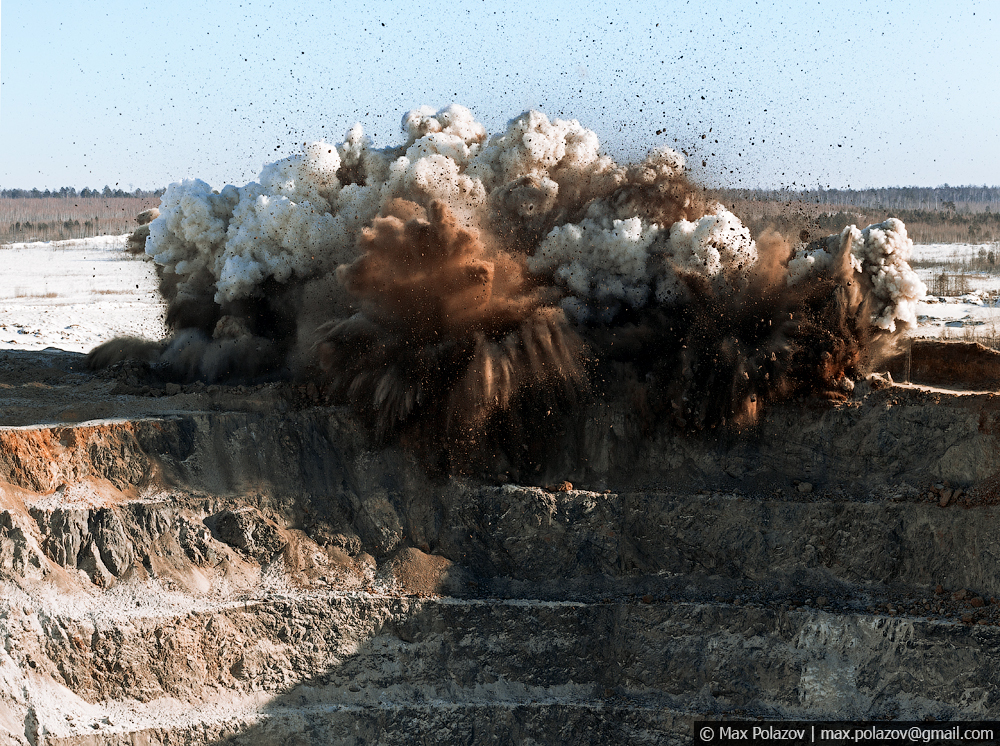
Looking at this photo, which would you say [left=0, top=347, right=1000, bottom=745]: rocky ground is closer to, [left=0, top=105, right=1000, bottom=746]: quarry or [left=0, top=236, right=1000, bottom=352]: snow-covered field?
[left=0, top=105, right=1000, bottom=746]: quarry

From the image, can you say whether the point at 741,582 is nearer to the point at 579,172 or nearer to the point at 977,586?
the point at 977,586

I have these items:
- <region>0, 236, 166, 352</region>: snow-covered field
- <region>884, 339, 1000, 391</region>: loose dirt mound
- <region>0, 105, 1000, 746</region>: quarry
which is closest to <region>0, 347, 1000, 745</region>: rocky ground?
<region>0, 105, 1000, 746</region>: quarry

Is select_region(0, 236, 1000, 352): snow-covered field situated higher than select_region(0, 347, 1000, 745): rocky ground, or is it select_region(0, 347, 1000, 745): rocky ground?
select_region(0, 236, 1000, 352): snow-covered field

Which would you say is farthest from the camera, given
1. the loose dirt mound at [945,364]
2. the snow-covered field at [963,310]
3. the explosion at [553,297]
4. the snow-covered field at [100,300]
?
the snow-covered field at [963,310]

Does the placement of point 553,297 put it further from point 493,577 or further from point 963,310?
point 963,310

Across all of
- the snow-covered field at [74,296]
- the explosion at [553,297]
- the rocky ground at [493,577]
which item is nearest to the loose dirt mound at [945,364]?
the explosion at [553,297]

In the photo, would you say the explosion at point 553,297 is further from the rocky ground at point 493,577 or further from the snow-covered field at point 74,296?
the snow-covered field at point 74,296
